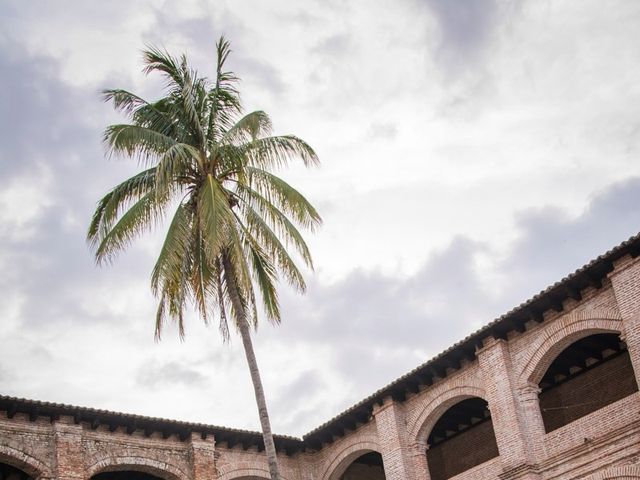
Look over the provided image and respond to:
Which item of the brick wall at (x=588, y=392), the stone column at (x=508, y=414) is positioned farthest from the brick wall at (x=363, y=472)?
the stone column at (x=508, y=414)

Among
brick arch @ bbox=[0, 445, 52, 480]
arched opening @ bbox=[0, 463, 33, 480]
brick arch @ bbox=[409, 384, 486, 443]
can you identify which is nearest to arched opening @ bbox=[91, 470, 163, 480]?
arched opening @ bbox=[0, 463, 33, 480]

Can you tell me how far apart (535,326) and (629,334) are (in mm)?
2793

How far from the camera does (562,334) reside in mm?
22484

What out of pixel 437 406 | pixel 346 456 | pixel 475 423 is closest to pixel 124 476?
pixel 346 456

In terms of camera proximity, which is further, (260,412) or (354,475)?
(354,475)

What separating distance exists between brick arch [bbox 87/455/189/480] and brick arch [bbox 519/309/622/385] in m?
9.01

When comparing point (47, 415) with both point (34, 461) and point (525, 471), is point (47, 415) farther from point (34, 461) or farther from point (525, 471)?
point (525, 471)

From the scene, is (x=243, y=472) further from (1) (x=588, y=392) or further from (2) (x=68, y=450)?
(1) (x=588, y=392)

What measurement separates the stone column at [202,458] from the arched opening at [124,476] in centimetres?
183

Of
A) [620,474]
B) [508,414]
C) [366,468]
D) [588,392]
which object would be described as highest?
[366,468]

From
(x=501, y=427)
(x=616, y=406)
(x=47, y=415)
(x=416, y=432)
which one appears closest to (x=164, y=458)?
(x=47, y=415)

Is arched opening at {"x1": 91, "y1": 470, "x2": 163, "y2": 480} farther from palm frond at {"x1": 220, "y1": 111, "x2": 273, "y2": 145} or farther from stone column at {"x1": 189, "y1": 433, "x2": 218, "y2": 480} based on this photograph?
palm frond at {"x1": 220, "y1": 111, "x2": 273, "y2": 145}

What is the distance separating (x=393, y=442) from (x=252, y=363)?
7216 mm

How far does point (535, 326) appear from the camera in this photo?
2322 centimetres
